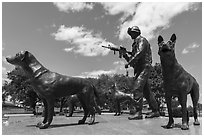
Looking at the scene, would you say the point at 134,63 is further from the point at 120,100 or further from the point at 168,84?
the point at 120,100

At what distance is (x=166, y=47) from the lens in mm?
5641

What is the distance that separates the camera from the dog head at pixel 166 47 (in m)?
5.66

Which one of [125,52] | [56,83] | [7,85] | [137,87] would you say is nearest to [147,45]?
[125,52]

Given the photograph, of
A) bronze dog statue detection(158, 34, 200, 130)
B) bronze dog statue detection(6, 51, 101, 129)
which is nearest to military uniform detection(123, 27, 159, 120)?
bronze dog statue detection(158, 34, 200, 130)

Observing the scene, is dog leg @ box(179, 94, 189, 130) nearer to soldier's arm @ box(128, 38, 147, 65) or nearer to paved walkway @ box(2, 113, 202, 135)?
paved walkway @ box(2, 113, 202, 135)

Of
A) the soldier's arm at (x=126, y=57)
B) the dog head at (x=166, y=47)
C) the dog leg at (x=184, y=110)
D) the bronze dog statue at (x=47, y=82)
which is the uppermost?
the soldier's arm at (x=126, y=57)

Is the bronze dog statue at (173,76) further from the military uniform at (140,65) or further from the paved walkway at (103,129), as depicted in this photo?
the military uniform at (140,65)

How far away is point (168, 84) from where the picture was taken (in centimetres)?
600

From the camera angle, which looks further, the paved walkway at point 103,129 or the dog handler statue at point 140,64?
the dog handler statue at point 140,64

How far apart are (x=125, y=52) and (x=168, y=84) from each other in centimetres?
320

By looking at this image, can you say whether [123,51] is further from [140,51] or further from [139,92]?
[139,92]

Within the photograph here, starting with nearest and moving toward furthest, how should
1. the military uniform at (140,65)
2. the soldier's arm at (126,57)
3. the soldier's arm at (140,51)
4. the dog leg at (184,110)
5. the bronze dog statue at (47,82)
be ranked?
the dog leg at (184,110) → the bronze dog statue at (47,82) → the soldier's arm at (140,51) → the military uniform at (140,65) → the soldier's arm at (126,57)

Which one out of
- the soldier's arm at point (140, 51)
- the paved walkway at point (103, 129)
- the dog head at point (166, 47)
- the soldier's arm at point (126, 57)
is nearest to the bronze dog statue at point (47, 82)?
the paved walkway at point (103, 129)

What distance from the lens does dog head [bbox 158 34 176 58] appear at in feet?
18.6
